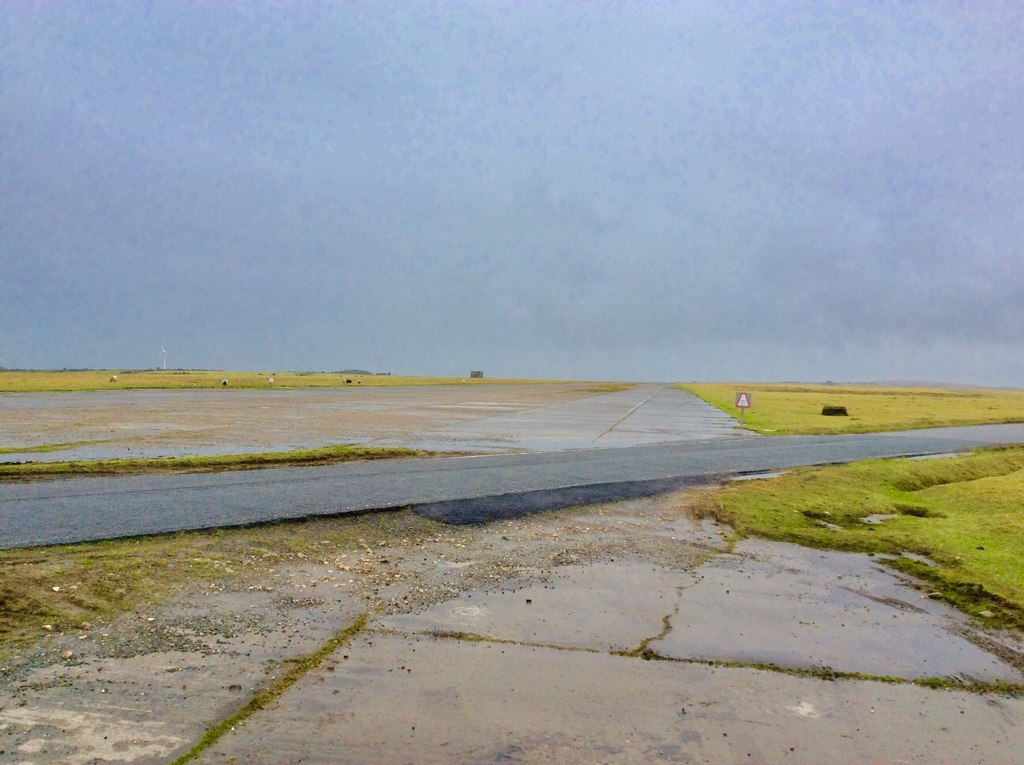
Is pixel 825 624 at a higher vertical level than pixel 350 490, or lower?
lower

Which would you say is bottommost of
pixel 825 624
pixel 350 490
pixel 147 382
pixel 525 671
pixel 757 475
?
pixel 825 624

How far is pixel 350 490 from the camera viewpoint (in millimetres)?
13039

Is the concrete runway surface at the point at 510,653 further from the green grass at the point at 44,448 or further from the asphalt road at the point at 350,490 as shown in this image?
the green grass at the point at 44,448

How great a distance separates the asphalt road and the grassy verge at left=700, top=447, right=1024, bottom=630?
1932mm

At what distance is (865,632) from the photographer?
6984mm

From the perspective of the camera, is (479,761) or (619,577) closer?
(479,761)

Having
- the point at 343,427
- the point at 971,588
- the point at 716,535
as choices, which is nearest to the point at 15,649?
the point at 716,535

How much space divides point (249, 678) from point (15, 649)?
6.78 ft

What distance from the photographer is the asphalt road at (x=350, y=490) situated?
10.0 m

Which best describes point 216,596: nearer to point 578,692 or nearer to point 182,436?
point 578,692

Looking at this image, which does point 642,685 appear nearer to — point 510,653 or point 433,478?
point 510,653

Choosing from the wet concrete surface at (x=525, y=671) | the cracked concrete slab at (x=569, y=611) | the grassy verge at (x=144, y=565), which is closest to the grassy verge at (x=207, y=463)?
the grassy verge at (x=144, y=565)

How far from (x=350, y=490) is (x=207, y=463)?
522 cm

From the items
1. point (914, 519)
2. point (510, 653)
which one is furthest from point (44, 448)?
point (914, 519)
